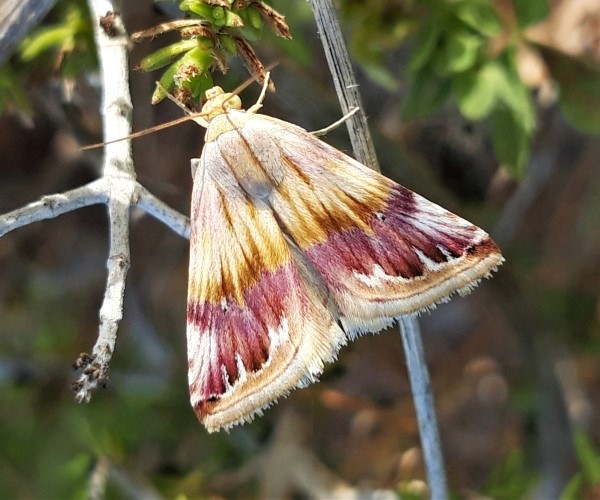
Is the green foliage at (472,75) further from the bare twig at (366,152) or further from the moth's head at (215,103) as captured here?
the moth's head at (215,103)

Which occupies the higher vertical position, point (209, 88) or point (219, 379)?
point (209, 88)

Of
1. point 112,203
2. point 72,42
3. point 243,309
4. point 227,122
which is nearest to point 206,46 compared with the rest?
point 227,122

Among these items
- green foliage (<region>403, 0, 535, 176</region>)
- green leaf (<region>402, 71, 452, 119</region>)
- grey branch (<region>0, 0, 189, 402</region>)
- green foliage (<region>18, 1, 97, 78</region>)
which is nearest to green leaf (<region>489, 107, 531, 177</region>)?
green foliage (<region>403, 0, 535, 176</region>)

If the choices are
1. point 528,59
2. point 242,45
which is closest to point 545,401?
point 528,59

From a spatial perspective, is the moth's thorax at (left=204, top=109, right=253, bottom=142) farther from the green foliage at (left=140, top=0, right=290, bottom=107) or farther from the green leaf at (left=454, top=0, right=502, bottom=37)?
the green leaf at (left=454, top=0, right=502, bottom=37)

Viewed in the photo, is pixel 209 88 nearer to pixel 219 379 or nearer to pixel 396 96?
pixel 219 379

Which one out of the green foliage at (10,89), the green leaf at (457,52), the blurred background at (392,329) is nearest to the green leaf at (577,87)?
the blurred background at (392,329)
